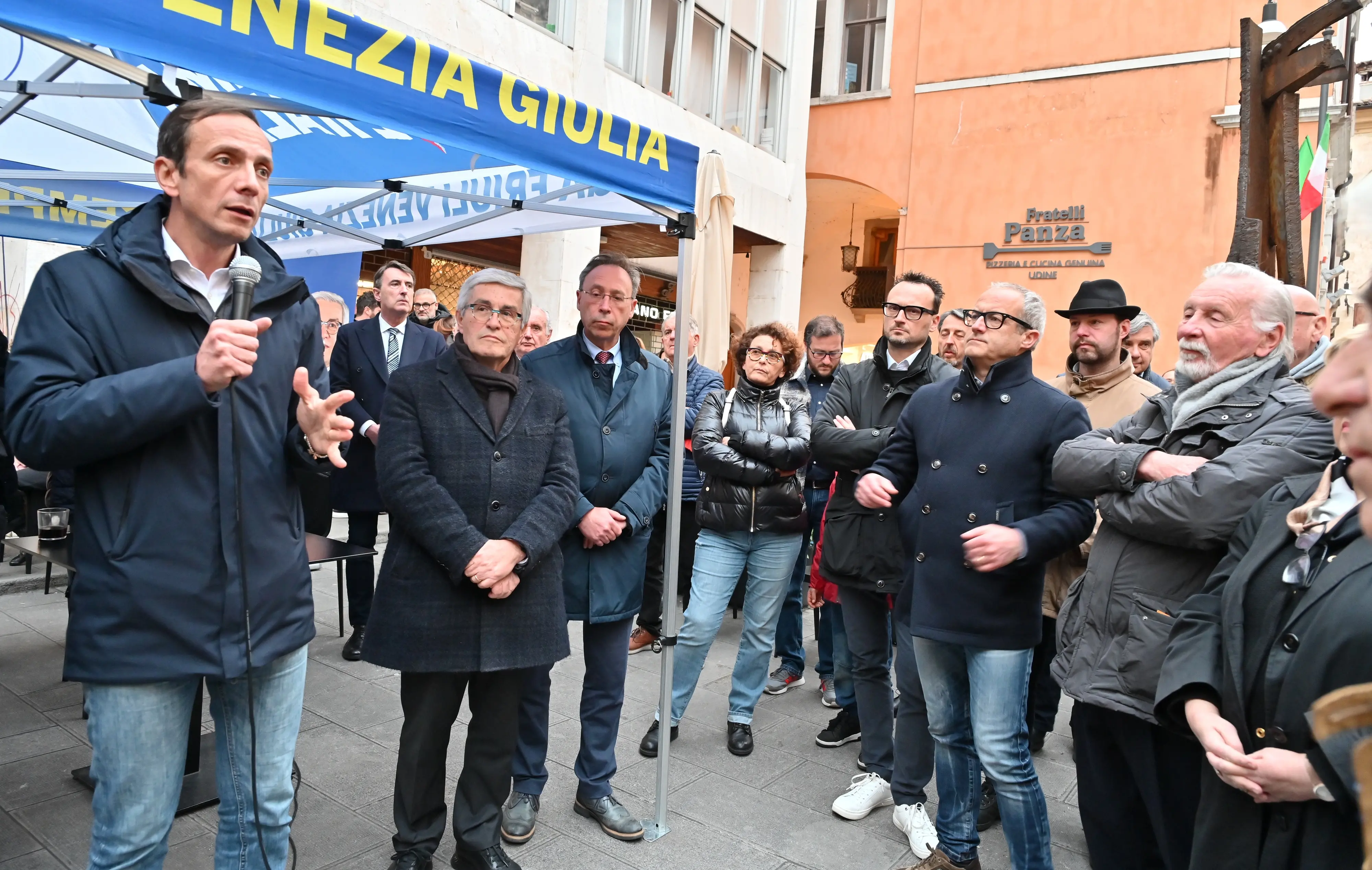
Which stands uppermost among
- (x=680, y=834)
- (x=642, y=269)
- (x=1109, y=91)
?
(x=1109, y=91)

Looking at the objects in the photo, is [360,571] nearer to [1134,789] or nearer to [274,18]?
[274,18]

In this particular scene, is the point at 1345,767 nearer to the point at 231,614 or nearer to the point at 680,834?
the point at 231,614

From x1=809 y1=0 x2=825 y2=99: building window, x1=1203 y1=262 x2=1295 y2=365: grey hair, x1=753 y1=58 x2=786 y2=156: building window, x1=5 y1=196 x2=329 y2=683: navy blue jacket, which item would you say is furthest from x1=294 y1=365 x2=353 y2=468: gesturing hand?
x1=809 y1=0 x2=825 y2=99: building window

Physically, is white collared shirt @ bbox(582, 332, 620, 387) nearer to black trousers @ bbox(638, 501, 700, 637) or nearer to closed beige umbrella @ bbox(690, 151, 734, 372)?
closed beige umbrella @ bbox(690, 151, 734, 372)

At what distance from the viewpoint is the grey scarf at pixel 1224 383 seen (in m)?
2.48

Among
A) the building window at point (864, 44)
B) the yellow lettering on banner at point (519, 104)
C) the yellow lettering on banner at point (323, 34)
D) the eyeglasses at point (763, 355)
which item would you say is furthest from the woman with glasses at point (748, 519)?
the building window at point (864, 44)

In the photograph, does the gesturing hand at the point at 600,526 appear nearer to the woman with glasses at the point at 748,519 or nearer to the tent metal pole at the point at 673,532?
Result: the tent metal pole at the point at 673,532

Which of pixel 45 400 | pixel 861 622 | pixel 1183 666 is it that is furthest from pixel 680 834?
pixel 45 400

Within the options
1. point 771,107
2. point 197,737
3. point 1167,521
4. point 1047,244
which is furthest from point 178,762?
point 1047,244

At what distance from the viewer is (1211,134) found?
14.0 meters

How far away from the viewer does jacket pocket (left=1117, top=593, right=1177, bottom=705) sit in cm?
241

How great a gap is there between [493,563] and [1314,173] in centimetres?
617

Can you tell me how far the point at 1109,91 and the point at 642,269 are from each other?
329 inches

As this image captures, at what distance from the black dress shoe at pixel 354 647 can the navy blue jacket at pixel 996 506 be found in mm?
3479
